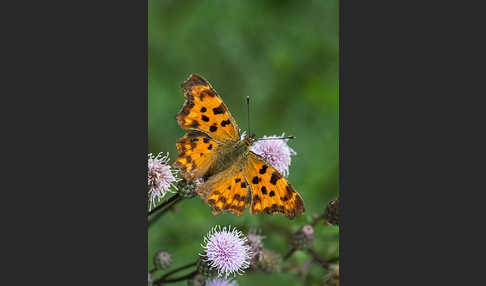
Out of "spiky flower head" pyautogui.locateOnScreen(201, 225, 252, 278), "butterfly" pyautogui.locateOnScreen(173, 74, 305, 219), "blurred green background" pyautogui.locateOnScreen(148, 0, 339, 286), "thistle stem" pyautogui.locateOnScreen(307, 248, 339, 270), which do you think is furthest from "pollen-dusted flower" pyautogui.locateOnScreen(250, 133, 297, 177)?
"blurred green background" pyautogui.locateOnScreen(148, 0, 339, 286)

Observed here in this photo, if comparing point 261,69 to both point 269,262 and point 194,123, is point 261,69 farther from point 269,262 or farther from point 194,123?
point 269,262

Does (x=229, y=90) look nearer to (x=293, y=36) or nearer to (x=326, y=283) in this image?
(x=293, y=36)

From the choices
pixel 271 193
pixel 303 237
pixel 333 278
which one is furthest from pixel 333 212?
pixel 271 193

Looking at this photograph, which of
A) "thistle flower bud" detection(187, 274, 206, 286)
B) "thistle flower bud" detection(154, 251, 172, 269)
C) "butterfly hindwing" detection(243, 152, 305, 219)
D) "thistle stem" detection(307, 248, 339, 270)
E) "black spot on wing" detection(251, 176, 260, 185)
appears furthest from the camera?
"thistle stem" detection(307, 248, 339, 270)

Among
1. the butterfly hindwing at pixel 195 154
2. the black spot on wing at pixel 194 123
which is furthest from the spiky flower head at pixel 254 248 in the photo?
the black spot on wing at pixel 194 123

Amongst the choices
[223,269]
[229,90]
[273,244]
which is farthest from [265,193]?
[229,90]

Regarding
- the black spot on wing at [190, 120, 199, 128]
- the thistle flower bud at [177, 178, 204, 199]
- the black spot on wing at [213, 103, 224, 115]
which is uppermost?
the black spot on wing at [213, 103, 224, 115]

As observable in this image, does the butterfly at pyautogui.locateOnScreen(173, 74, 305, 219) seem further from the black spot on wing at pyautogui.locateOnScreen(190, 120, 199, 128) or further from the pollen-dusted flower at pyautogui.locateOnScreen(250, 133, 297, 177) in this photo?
the pollen-dusted flower at pyautogui.locateOnScreen(250, 133, 297, 177)
